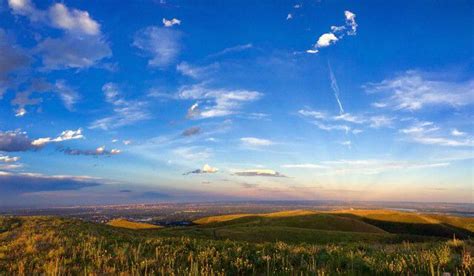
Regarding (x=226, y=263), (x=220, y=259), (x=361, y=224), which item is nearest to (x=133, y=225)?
(x=361, y=224)

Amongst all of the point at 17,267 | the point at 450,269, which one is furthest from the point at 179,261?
the point at 450,269

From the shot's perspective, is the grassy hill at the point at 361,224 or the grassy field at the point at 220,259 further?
the grassy hill at the point at 361,224

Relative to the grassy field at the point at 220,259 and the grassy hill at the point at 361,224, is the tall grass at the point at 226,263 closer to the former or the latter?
the grassy field at the point at 220,259

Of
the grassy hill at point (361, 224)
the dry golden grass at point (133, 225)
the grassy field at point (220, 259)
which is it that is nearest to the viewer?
the grassy field at point (220, 259)

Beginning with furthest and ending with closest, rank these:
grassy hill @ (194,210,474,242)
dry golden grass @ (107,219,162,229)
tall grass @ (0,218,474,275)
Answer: dry golden grass @ (107,219,162,229), grassy hill @ (194,210,474,242), tall grass @ (0,218,474,275)

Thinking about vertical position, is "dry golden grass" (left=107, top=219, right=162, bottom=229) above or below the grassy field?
below

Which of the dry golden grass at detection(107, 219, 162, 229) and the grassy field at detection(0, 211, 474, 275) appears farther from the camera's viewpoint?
the dry golden grass at detection(107, 219, 162, 229)

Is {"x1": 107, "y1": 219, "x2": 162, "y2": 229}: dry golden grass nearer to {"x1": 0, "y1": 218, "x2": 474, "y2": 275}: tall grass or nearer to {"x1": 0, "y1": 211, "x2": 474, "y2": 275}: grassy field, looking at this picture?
{"x1": 0, "y1": 211, "x2": 474, "y2": 275}: grassy field

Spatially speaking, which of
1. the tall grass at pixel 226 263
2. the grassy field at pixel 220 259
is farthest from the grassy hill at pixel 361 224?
the tall grass at pixel 226 263

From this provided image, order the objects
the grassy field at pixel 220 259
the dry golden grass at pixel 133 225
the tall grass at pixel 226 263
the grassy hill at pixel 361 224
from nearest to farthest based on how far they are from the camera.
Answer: the tall grass at pixel 226 263
the grassy field at pixel 220 259
the grassy hill at pixel 361 224
the dry golden grass at pixel 133 225

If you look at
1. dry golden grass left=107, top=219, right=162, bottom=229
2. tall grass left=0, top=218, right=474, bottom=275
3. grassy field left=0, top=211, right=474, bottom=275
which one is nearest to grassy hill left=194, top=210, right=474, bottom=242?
dry golden grass left=107, top=219, right=162, bottom=229

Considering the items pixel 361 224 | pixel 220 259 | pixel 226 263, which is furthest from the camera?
pixel 361 224

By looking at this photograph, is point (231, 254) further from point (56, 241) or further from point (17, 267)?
point (56, 241)

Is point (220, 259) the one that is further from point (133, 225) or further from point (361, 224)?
point (133, 225)
